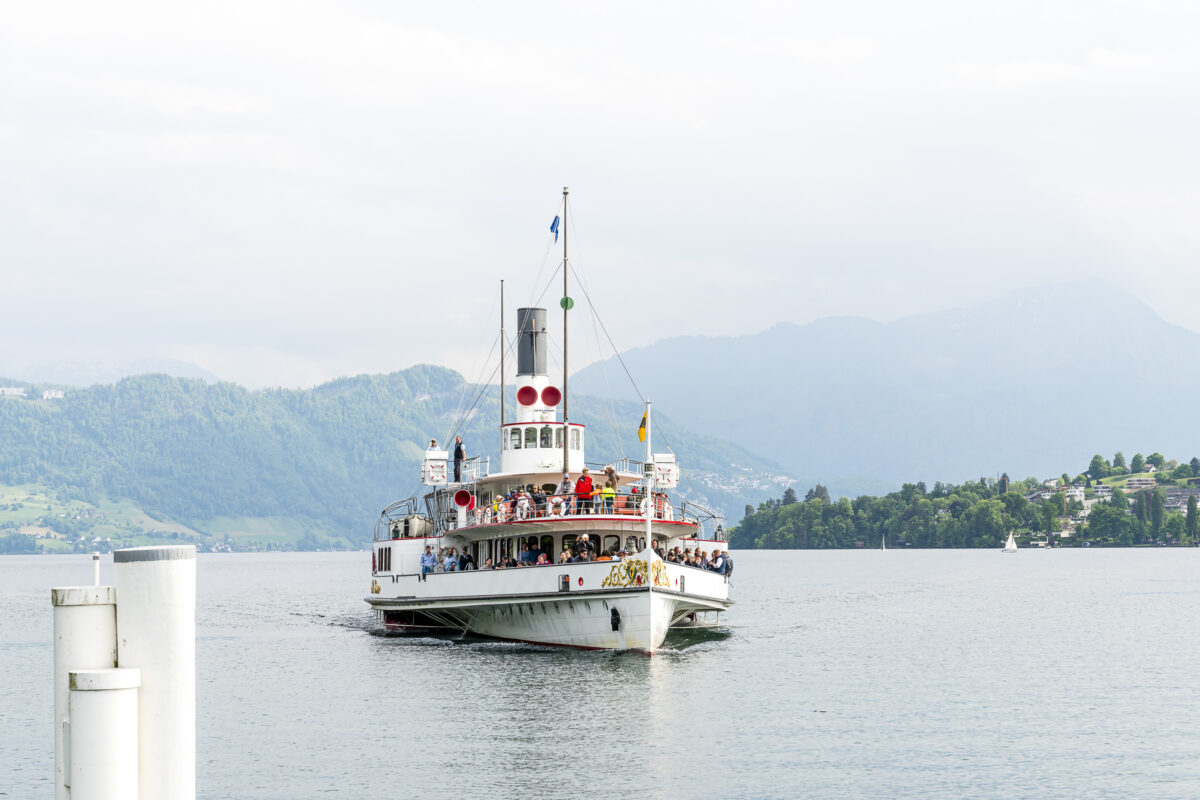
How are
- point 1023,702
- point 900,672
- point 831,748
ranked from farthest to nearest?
1. point 900,672
2. point 1023,702
3. point 831,748

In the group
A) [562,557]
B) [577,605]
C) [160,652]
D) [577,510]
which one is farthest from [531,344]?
[160,652]

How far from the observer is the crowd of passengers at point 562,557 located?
5112 cm

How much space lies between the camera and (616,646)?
165 ft

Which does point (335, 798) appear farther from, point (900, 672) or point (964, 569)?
point (964, 569)

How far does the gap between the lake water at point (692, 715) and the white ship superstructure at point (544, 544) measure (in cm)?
145

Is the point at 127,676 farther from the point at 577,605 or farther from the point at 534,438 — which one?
the point at 534,438

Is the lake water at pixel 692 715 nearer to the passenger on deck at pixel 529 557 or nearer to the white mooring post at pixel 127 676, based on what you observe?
the passenger on deck at pixel 529 557

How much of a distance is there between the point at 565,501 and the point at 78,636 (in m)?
44.7

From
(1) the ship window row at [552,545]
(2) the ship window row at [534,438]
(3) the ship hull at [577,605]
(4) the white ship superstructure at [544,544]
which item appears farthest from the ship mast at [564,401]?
(3) the ship hull at [577,605]

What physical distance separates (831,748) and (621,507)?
19.1 meters

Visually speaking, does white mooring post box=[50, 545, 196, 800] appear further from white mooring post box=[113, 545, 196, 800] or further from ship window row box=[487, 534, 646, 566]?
ship window row box=[487, 534, 646, 566]

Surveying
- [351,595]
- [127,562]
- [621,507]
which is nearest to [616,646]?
[621,507]

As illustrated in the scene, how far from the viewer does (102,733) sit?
25.0ft

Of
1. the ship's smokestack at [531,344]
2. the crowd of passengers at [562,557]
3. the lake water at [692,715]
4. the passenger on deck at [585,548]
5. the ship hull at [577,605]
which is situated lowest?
the lake water at [692,715]
